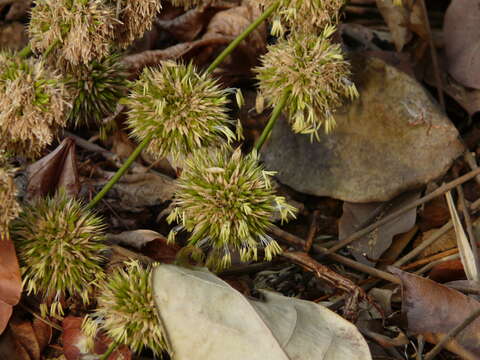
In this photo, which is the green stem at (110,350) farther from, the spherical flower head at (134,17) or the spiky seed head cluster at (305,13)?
the spiky seed head cluster at (305,13)

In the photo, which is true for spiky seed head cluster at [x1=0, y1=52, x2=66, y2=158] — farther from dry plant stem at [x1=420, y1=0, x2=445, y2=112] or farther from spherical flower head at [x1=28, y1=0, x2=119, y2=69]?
dry plant stem at [x1=420, y1=0, x2=445, y2=112]

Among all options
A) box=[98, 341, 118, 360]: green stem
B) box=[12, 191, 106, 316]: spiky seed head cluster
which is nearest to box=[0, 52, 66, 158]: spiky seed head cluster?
box=[12, 191, 106, 316]: spiky seed head cluster

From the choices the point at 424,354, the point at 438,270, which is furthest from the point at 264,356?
the point at 438,270

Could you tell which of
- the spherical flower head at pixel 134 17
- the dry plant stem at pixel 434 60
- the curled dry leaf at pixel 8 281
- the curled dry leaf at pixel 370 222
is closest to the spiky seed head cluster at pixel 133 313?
the curled dry leaf at pixel 8 281

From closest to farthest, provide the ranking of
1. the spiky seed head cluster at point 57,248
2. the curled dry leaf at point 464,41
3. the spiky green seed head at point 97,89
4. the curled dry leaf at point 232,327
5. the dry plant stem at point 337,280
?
the curled dry leaf at point 232,327, the spiky seed head cluster at point 57,248, the dry plant stem at point 337,280, the spiky green seed head at point 97,89, the curled dry leaf at point 464,41

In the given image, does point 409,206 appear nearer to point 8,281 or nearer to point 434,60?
point 434,60

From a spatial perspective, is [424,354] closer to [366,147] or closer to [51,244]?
[366,147]
